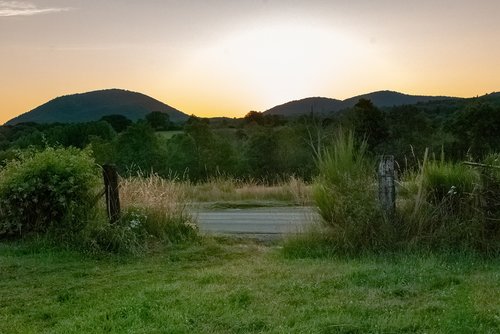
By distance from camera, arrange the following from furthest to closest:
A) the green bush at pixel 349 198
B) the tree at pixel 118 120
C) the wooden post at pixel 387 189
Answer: the tree at pixel 118 120
the wooden post at pixel 387 189
the green bush at pixel 349 198

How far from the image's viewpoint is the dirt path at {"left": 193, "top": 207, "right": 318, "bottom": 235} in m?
14.9

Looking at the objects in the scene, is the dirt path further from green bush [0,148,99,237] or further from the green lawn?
the green lawn

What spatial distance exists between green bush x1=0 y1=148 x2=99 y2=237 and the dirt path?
2508 millimetres

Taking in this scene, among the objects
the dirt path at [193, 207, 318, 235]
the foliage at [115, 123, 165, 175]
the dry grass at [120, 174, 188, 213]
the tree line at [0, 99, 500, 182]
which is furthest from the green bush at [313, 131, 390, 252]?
the foliage at [115, 123, 165, 175]

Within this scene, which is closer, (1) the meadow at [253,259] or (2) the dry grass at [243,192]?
(1) the meadow at [253,259]

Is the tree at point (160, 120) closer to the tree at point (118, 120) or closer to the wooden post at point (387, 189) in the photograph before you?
the tree at point (118, 120)

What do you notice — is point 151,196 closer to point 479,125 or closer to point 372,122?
point 372,122

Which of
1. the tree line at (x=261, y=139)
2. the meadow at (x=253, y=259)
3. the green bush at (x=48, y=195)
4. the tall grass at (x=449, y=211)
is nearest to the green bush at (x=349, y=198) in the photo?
the meadow at (x=253, y=259)

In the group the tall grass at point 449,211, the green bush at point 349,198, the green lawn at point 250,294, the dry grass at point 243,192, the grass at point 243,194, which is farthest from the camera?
the dry grass at point 243,192

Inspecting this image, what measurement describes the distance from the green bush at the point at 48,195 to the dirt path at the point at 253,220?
2.51 meters

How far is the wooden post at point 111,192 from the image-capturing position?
1274 cm

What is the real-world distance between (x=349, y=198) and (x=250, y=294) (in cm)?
365

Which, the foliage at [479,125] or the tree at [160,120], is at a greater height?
the tree at [160,120]

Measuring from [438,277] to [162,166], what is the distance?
45467mm
